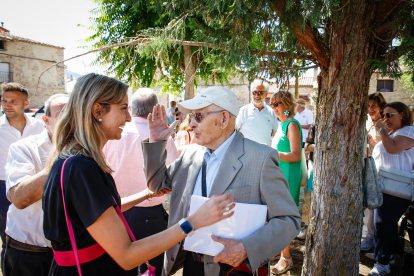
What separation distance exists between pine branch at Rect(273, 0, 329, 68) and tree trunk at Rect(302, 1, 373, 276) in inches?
2.6

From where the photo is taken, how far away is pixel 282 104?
3742 mm

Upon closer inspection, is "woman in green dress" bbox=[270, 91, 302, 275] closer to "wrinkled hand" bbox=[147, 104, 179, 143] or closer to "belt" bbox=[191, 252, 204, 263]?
"wrinkled hand" bbox=[147, 104, 179, 143]

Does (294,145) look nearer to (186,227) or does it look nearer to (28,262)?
(186,227)

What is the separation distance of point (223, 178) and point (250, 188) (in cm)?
18

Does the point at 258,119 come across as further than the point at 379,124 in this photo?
Yes

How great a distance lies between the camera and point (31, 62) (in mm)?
28281

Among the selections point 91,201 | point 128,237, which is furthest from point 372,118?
point 91,201

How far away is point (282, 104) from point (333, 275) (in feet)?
6.96

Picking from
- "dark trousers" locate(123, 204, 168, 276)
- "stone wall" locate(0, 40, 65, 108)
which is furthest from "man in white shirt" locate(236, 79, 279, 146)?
"stone wall" locate(0, 40, 65, 108)

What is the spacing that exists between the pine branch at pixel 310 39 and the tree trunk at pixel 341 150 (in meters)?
0.07

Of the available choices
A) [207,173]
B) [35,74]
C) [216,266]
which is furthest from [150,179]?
[35,74]

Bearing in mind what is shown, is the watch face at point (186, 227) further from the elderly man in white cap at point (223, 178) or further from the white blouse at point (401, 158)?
the white blouse at point (401, 158)

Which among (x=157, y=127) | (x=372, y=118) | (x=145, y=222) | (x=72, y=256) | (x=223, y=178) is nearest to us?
(x=72, y=256)

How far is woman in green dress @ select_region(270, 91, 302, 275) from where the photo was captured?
3.53 metres
